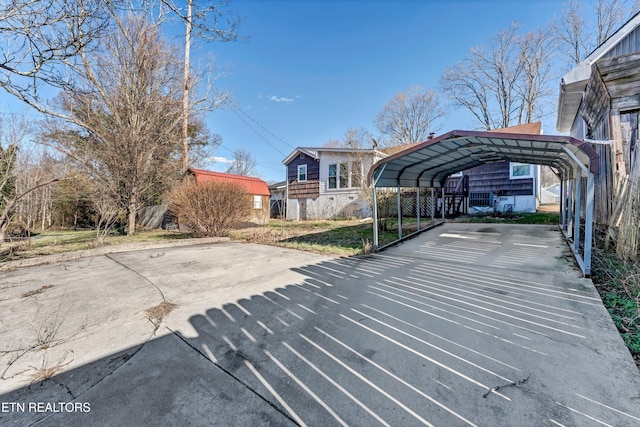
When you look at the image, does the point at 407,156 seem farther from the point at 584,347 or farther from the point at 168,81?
the point at 168,81

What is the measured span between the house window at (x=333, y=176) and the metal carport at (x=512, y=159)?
7.62 metres

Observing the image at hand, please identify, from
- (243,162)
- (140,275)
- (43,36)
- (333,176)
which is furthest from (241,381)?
(243,162)

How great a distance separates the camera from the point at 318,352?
87.1 inches

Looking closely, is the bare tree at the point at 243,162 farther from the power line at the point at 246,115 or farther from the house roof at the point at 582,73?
the house roof at the point at 582,73

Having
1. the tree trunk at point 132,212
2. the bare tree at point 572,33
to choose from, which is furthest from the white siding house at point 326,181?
the bare tree at point 572,33

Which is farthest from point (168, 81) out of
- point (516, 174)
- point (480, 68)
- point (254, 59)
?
point (480, 68)

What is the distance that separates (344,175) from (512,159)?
30.5 feet

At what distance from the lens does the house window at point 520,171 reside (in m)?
13.3

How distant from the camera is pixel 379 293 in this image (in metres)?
3.58

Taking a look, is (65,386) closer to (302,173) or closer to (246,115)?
(302,173)

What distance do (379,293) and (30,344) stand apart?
3694 millimetres

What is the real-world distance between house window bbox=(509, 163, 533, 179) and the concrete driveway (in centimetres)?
1137

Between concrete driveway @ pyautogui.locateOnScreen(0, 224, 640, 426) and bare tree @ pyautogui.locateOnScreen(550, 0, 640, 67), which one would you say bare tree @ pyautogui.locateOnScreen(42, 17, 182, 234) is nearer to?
concrete driveway @ pyautogui.locateOnScreen(0, 224, 640, 426)

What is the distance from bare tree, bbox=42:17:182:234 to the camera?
10766 millimetres
